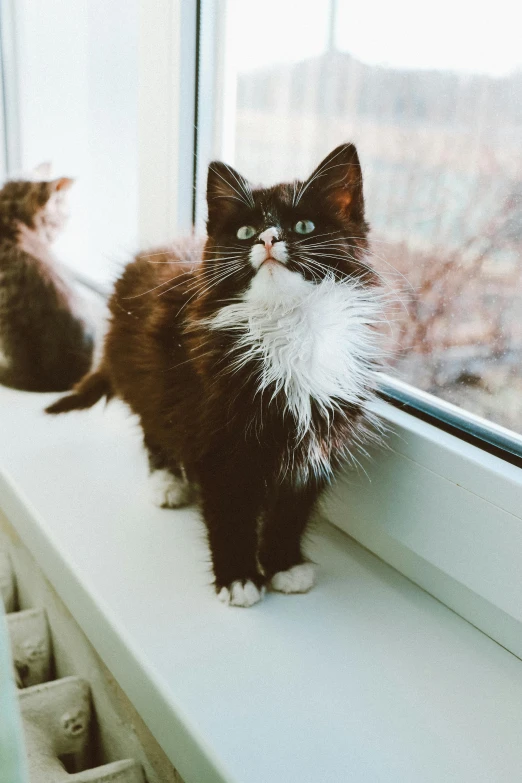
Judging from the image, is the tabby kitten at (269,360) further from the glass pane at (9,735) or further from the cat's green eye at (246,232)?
the glass pane at (9,735)

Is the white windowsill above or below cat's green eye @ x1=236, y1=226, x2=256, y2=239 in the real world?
below

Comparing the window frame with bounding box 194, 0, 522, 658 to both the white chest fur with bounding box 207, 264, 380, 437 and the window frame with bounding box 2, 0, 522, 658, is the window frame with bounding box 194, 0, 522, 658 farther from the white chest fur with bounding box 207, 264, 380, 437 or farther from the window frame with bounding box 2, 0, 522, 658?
the white chest fur with bounding box 207, 264, 380, 437

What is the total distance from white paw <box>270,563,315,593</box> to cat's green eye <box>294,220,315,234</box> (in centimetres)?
34

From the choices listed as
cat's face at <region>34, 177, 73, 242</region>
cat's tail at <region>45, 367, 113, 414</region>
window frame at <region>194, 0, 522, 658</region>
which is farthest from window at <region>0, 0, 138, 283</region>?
window frame at <region>194, 0, 522, 658</region>

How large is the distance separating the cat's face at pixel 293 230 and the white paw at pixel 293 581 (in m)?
0.30

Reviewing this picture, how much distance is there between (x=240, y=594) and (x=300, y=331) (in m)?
0.27

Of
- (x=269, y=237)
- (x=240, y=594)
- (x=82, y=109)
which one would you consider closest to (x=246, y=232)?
(x=269, y=237)

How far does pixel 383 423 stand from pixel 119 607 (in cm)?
32

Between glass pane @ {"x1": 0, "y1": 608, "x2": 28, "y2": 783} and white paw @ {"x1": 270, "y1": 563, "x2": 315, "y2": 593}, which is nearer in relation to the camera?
glass pane @ {"x1": 0, "y1": 608, "x2": 28, "y2": 783}

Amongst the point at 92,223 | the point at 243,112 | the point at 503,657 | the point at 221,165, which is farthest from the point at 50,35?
the point at 503,657

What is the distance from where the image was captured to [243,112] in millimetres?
1023

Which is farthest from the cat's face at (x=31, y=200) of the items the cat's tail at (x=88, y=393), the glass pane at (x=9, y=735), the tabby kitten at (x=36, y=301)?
the glass pane at (x=9, y=735)

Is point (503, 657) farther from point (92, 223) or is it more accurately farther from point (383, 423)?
point (92, 223)

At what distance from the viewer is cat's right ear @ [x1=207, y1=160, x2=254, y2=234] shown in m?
0.65
